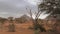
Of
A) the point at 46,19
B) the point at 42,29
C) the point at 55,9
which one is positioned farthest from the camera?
the point at 46,19

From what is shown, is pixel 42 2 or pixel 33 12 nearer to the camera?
pixel 42 2

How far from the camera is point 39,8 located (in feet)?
93.1

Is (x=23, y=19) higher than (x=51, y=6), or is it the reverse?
(x=51, y=6)

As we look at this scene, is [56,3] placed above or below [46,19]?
above

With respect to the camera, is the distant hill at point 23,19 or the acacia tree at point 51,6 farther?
the distant hill at point 23,19

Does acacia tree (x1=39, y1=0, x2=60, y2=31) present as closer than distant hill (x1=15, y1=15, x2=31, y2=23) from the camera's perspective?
Yes

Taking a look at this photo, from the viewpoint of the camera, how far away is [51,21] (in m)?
31.3

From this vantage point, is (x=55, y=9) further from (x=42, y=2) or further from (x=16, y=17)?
(x=16, y=17)

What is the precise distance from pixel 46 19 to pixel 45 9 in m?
3.98

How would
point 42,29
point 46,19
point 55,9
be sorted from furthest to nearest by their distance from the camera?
1. point 46,19
2. point 42,29
3. point 55,9

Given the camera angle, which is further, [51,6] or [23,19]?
[23,19]

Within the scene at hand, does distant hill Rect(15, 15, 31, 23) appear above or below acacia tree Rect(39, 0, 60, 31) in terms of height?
below

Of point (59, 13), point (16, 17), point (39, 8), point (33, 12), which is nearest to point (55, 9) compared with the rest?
point (59, 13)

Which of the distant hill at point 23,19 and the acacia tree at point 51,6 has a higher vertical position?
the acacia tree at point 51,6
